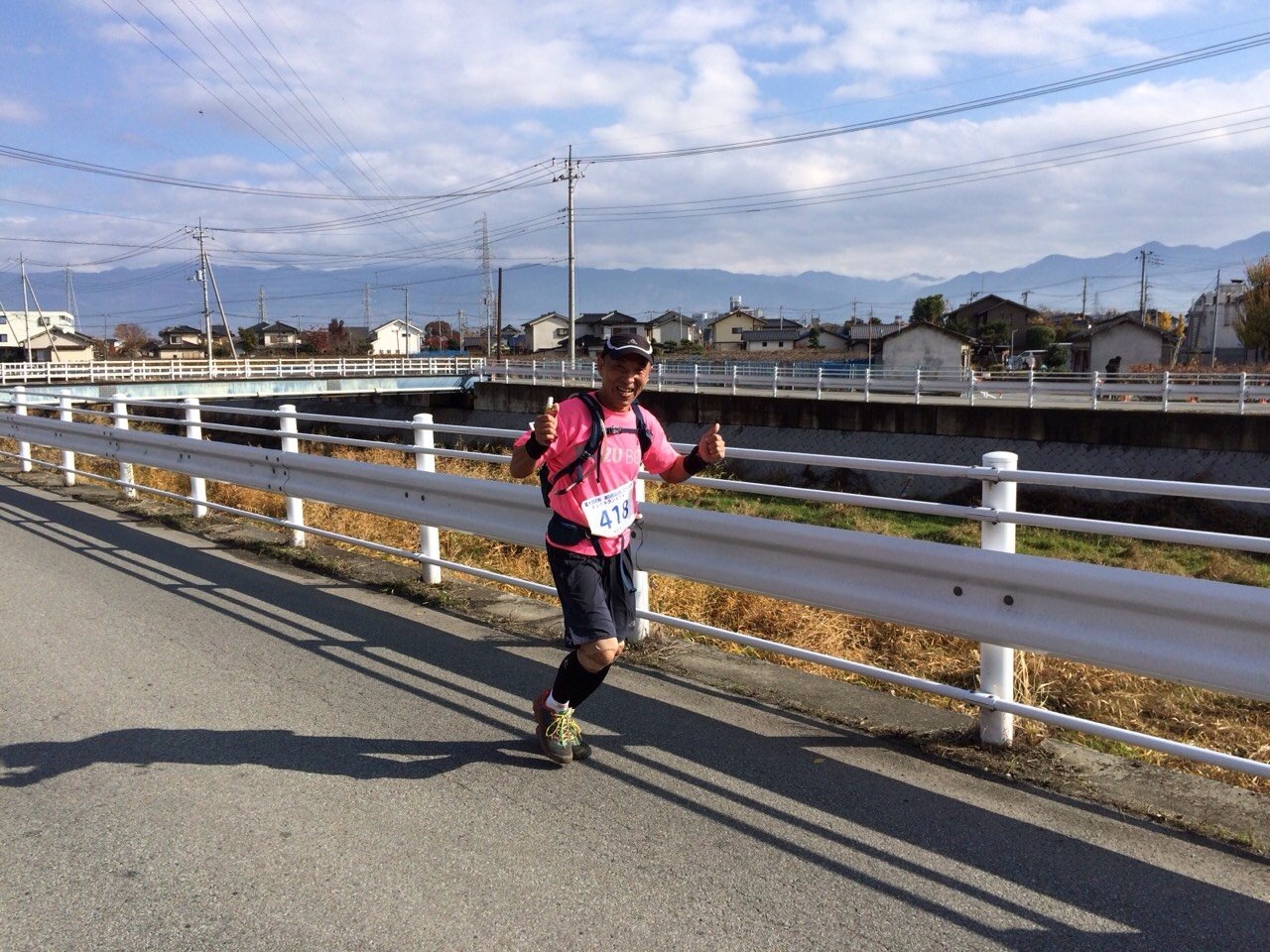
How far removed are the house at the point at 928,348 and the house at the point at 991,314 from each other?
15.9 m

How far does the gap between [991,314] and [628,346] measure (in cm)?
7573

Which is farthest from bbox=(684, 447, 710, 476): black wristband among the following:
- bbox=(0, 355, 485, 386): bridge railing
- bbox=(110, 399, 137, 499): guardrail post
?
bbox=(0, 355, 485, 386): bridge railing

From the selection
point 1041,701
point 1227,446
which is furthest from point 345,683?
point 1227,446

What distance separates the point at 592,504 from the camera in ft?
12.4

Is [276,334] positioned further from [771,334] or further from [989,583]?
[989,583]

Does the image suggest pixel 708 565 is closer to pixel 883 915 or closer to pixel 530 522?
pixel 530 522

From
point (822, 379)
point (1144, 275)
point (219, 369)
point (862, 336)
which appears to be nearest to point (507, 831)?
point (822, 379)

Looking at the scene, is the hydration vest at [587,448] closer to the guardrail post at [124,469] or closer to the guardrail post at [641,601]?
the guardrail post at [641,601]

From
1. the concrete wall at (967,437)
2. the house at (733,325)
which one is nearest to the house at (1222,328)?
the concrete wall at (967,437)

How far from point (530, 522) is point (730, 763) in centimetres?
226

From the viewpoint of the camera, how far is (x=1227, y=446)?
76.4 feet

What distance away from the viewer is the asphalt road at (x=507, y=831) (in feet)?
9.42

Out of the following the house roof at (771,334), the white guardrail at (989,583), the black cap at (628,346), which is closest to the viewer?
the white guardrail at (989,583)

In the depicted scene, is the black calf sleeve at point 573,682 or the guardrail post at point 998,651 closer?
the black calf sleeve at point 573,682
